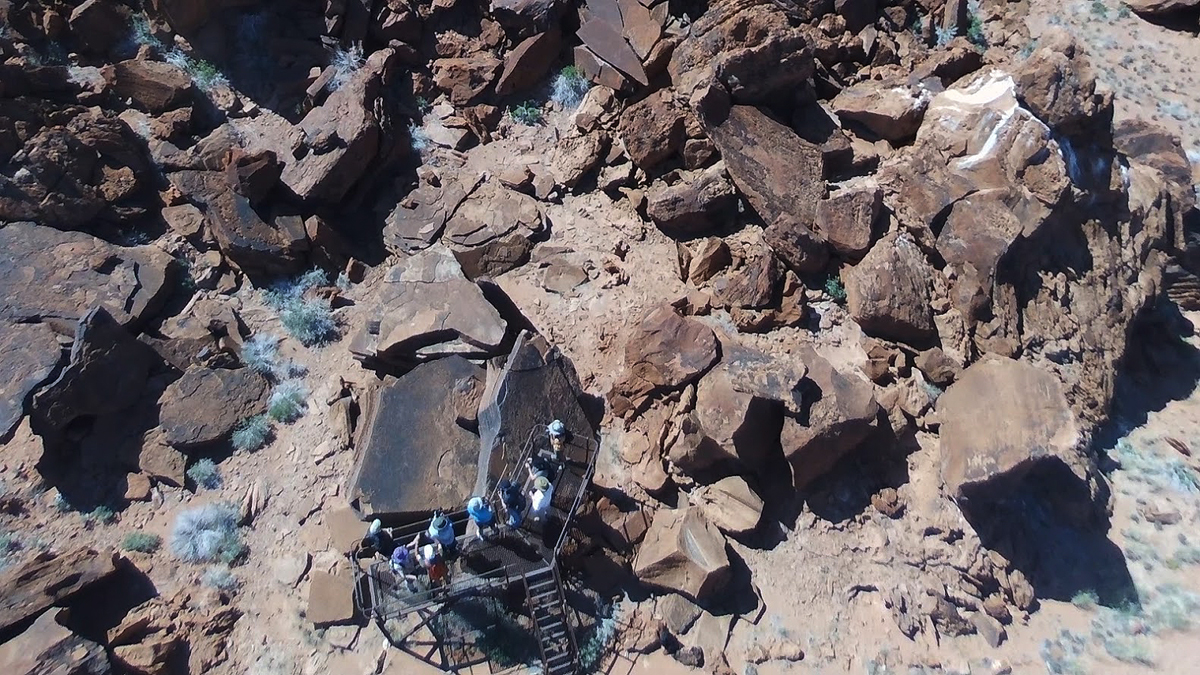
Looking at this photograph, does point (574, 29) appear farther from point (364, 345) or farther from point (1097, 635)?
point (1097, 635)

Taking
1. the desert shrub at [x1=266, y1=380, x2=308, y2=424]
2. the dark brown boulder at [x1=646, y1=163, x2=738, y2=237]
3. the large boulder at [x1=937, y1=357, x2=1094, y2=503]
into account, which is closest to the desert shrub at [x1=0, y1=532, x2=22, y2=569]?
the desert shrub at [x1=266, y1=380, x2=308, y2=424]

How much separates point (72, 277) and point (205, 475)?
123 inches

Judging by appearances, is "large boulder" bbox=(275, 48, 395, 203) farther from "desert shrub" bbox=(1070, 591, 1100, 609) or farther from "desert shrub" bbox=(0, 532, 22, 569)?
"desert shrub" bbox=(1070, 591, 1100, 609)

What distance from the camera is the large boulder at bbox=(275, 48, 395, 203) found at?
1030 centimetres

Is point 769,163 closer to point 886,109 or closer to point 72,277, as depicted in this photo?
point 886,109

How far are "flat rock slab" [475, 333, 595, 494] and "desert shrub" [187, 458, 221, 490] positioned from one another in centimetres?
295

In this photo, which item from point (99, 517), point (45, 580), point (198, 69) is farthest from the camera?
point (198, 69)

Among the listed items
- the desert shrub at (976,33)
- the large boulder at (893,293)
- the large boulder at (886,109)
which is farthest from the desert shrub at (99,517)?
the desert shrub at (976,33)

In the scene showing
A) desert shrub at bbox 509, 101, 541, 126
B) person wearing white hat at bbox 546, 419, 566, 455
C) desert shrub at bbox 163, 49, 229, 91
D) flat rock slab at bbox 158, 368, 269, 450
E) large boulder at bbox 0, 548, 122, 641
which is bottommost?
large boulder at bbox 0, 548, 122, 641

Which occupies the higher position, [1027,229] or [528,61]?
[528,61]

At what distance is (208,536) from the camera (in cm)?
813

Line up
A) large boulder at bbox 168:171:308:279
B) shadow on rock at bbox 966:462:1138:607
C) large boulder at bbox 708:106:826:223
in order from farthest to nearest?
large boulder at bbox 168:171:308:279 < large boulder at bbox 708:106:826:223 < shadow on rock at bbox 966:462:1138:607

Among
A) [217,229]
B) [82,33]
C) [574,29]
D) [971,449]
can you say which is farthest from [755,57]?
[82,33]

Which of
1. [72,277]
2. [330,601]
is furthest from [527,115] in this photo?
[330,601]
